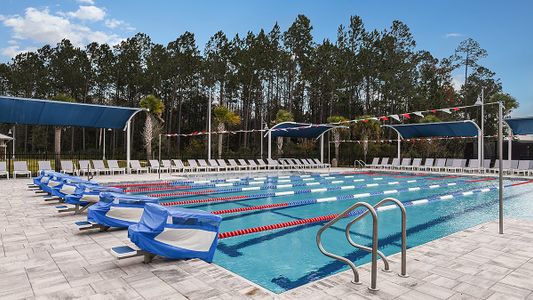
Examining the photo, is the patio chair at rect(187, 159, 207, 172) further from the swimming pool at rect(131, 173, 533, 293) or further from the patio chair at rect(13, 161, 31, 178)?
the patio chair at rect(13, 161, 31, 178)

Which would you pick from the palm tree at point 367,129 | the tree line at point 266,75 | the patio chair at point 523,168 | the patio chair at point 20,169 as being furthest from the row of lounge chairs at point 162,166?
the patio chair at point 523,168

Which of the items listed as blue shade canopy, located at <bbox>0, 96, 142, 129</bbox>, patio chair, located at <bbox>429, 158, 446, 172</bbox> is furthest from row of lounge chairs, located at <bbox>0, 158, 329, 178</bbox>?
patio chair, located at <bbox>429, 158, 446, 172</bbox>

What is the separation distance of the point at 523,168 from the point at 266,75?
23.7 metres

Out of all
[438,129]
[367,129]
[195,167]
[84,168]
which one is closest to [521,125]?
[438,129]

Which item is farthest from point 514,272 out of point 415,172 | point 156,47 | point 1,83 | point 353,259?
point 1,83

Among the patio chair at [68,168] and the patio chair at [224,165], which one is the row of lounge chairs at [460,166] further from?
the patio chair at [68,168]

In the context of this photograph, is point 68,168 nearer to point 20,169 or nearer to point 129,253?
point 20,169

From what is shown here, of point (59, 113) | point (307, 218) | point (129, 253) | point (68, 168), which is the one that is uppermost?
point (59, 113)

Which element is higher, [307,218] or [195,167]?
[195,167]

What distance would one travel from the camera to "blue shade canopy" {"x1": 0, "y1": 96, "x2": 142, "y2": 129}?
563 inches

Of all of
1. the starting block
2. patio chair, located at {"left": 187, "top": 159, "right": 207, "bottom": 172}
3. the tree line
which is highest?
the tree line

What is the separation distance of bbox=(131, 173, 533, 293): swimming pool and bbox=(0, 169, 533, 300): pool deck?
892 millimetres

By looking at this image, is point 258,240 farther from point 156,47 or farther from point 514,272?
point 156,47

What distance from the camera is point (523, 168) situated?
1853 centimetres
